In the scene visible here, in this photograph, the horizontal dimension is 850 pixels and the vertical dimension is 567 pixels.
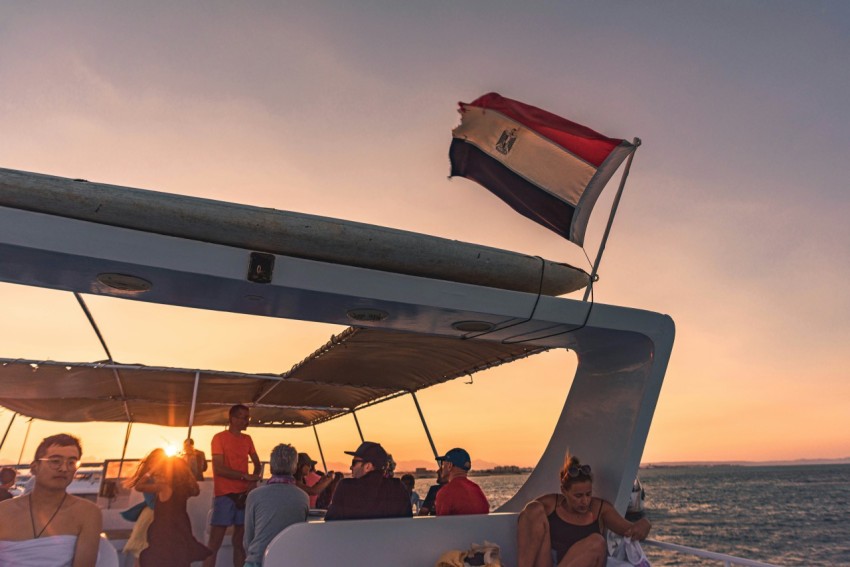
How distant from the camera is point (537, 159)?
4.95 m

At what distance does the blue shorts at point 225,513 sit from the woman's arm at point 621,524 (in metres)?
3.70

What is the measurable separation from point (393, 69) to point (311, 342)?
11.2 feet

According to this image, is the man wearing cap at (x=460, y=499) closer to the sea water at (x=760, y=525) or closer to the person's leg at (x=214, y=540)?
the person's leg at (x=214, y=540)

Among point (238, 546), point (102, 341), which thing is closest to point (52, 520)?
point (238, 546)

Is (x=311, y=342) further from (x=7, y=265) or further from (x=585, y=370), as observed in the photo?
(x=7, y=265)

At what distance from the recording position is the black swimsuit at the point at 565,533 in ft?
12.5

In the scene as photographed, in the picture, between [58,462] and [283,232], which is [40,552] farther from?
[283,232]

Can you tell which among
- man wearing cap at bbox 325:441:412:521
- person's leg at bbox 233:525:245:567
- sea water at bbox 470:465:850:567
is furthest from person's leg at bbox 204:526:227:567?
sea water at bbox 470:465:850:567

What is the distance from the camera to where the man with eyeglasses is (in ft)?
9.11

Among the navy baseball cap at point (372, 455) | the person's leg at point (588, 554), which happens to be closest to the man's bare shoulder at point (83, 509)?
the navy baseball cap at point (372, 455)

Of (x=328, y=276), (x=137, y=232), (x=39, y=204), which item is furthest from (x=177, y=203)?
(x=328, y=276)

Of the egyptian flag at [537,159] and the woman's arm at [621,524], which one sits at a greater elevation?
the egyptian flag at [537,159]

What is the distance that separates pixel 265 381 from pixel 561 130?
6090 mm

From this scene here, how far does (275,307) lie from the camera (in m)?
3.98
